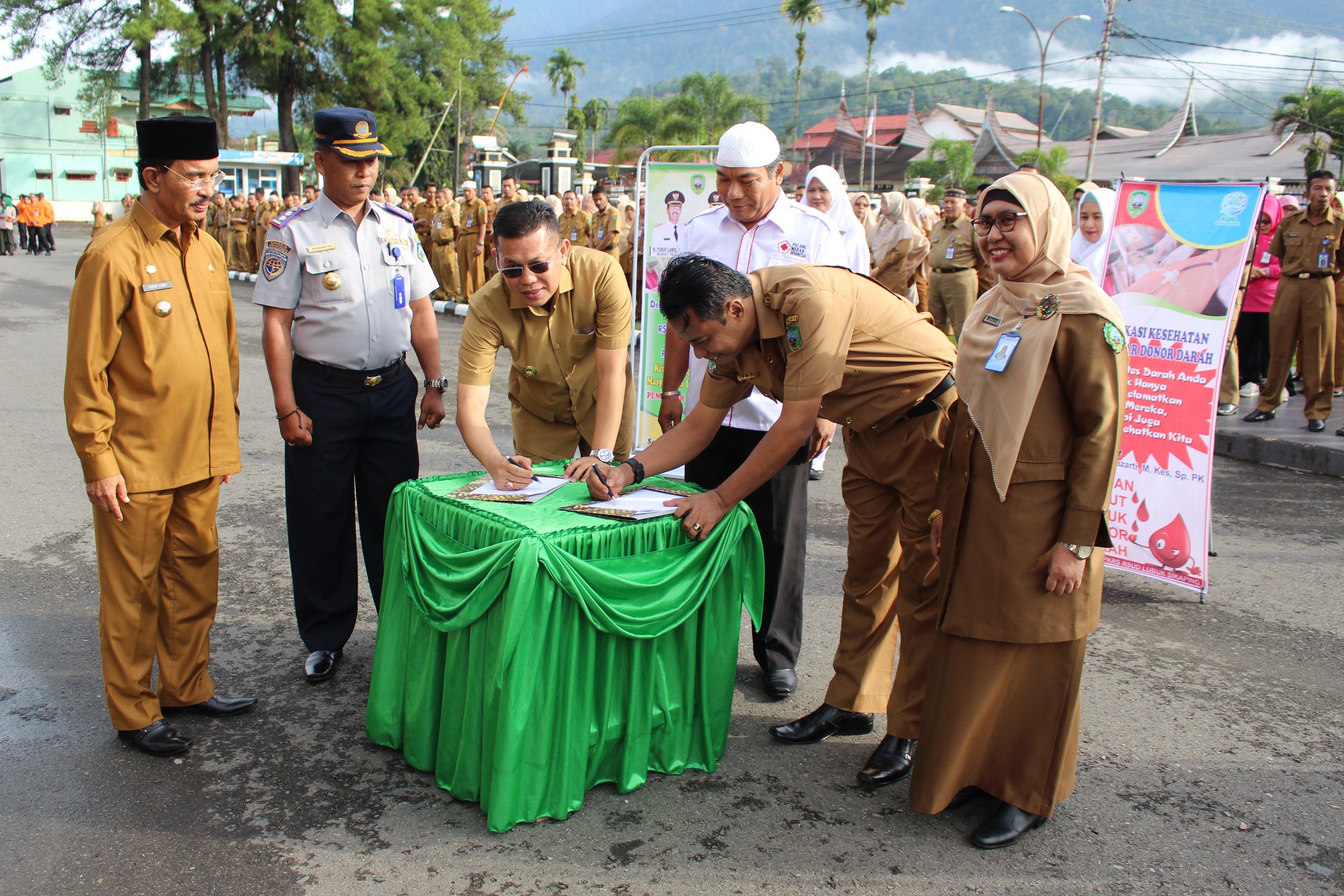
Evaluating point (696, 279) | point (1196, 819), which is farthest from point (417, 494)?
point (1196, 819)

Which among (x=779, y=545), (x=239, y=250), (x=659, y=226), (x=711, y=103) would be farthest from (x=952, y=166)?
(x=779, y=545)

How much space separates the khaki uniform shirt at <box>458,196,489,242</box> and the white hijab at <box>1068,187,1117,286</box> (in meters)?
11.8

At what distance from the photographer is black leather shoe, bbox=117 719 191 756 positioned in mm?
3182

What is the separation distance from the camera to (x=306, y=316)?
3.62 metres

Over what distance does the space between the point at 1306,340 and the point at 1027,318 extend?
6871 mm

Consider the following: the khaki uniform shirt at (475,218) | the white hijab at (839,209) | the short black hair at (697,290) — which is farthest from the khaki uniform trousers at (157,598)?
the khaki uniform shirt at (475,218)

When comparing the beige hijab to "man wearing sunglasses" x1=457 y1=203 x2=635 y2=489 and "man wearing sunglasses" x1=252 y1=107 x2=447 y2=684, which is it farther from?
"man wearing sunglasses" x1=252 y1=107 x2=447 y2=684

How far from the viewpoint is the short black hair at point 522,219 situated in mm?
3191

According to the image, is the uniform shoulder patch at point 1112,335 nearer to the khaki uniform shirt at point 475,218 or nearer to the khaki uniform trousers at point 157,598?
the khaki uniform trousers at point 157,598

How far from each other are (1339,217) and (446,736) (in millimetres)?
8226

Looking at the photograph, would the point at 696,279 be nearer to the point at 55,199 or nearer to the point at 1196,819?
the point at 1196,819

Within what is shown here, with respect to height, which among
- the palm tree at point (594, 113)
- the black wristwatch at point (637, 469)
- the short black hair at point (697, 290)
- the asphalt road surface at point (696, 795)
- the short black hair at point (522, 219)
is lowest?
the asphalt road surface at point (696, 795)

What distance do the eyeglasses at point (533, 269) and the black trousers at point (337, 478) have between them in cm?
78

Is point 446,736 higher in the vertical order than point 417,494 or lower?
lower
